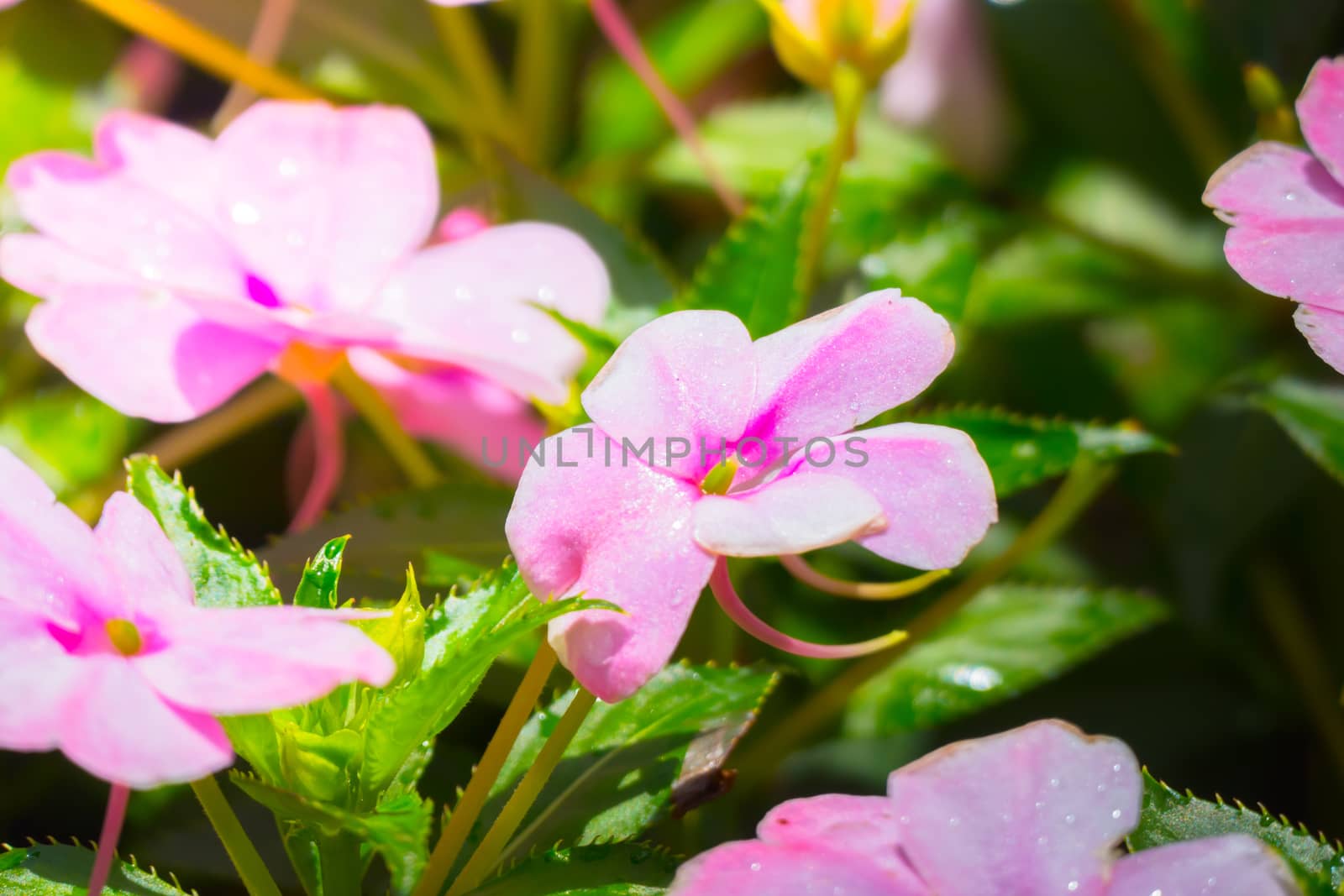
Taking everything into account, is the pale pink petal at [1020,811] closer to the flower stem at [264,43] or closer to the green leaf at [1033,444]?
the green leaf at [1033,444]

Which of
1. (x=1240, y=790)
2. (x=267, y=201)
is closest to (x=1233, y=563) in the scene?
(x=1240, y=790)

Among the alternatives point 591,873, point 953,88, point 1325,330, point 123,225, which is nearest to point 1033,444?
point 1325,330

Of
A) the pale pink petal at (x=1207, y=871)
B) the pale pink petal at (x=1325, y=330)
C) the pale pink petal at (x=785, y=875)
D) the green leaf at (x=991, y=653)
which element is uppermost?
the pale pink petal at (x=1325, y=330)

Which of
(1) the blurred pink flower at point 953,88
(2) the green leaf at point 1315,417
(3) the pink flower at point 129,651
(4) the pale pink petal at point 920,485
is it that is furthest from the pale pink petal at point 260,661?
(1) the blurred pink flower at point 953,88

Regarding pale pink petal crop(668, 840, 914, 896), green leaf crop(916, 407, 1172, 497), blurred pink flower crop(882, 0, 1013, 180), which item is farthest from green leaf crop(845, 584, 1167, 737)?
blurred pink flower crop(882, 0, 1013, 180)

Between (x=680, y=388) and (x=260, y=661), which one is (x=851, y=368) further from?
(x=260, y=661)
